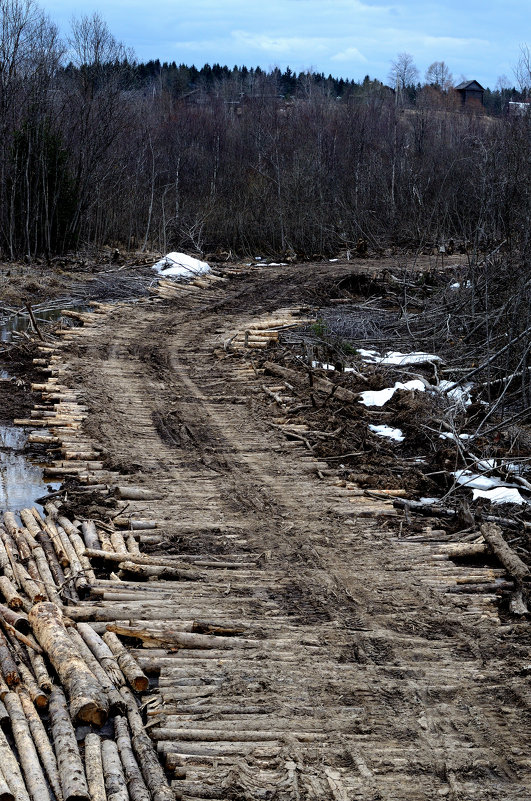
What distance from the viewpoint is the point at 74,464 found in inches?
347

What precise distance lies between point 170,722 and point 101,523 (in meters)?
2.80

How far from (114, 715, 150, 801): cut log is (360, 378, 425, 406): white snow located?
7.36 meters

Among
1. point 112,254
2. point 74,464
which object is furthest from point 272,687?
point 112,254

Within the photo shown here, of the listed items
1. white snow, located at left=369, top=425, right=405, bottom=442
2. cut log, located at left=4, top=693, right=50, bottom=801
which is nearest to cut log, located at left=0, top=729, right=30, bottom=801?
cut log, located at left=4, top=693, right=50, bottom=801

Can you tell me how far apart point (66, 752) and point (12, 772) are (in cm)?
28

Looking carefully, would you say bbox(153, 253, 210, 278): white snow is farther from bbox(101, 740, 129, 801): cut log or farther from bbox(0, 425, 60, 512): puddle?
bbox(101, 740, 129, 801): cut log

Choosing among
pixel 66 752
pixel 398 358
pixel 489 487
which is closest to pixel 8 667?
pixel 66 752

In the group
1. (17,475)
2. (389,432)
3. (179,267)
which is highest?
(179,267)

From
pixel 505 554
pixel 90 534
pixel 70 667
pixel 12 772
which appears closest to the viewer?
pixel 12 772

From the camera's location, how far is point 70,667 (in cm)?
459

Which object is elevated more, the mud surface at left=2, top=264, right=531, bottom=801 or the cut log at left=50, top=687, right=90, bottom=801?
the cut log at left=50, top=687, right=90, bottom=801

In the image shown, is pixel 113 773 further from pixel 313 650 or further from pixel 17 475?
pixel 17 475

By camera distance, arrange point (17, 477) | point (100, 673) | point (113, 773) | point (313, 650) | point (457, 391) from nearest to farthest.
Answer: point (113, 773), point (100, 673), point (313, 650), point (17, 477), point (457, 391)

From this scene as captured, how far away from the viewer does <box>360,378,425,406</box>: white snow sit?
36.8 feet
